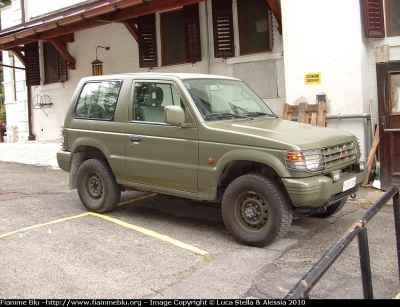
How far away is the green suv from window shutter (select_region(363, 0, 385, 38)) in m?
2.66

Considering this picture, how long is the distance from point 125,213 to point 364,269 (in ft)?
13.0

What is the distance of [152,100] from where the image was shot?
5.85 m

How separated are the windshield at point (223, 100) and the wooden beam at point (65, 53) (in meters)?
7.68

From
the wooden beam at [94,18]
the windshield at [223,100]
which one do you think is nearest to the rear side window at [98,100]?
the windshield at [223,100]

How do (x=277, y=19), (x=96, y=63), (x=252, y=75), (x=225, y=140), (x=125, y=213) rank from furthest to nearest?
(x=96, y=63) → (x=252, y=75) → (x=277, y=19) → (x=125, y=213) → (x=225, y=140)

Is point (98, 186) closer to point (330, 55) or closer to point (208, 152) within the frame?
point (208, 152)

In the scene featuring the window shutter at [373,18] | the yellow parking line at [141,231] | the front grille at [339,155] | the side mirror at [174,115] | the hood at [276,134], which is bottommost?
the yellow parking line at [141,231]

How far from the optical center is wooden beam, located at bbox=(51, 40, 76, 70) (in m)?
12.5

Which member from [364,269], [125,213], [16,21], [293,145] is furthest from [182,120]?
[16,21]

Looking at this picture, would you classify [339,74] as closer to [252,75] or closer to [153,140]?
[252,75]

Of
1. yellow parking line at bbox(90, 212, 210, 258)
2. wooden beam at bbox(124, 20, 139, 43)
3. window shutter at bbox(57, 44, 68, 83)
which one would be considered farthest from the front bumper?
window shutter at bbox(57, 44, 68, 83)

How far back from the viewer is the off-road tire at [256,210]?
15.6 ft

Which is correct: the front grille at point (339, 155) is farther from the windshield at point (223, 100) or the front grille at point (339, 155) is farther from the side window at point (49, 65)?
the side window at point (49, 65)

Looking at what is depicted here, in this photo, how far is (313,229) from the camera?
18.4 feet
